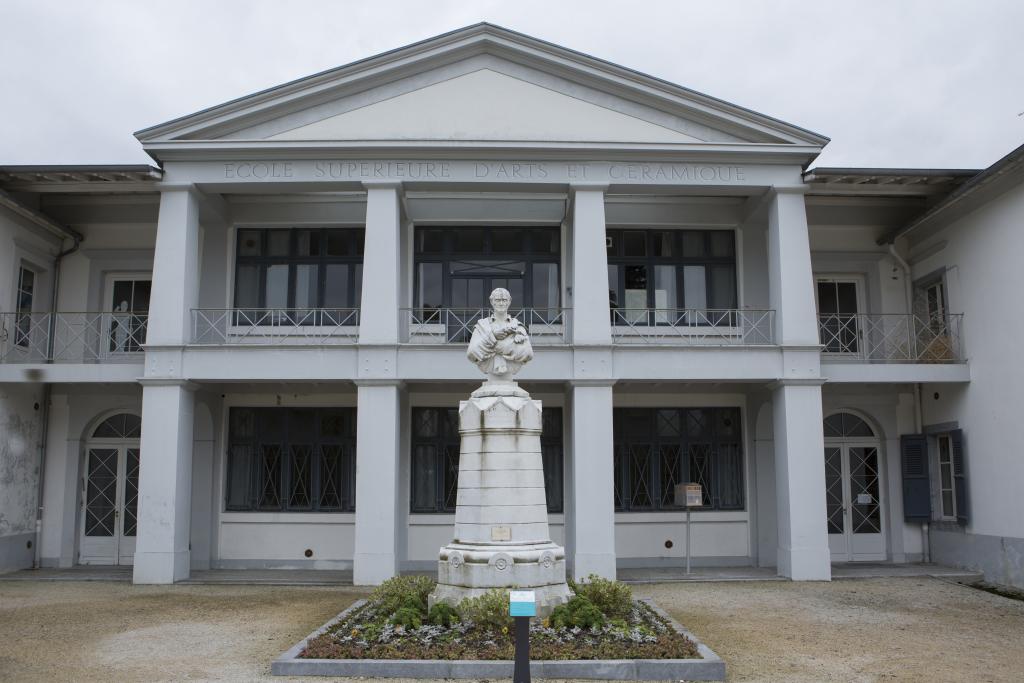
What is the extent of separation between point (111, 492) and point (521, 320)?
903 centimetres

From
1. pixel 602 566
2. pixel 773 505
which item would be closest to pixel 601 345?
pixel 602 566

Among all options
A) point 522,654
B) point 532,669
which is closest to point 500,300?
point 532,669

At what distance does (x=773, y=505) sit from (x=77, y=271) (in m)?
14.9

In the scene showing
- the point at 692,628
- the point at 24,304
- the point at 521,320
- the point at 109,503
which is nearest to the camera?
the point at 692,628

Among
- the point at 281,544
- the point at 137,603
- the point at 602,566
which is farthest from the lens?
the point at 281,544

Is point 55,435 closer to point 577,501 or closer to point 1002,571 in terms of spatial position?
point 577,501

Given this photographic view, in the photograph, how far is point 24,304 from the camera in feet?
57.5

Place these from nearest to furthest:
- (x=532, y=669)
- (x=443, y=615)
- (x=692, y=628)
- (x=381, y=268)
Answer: (x=532, y=669) → (x=443, y=615) → (x=692, y=628) → (x=381, y=268)

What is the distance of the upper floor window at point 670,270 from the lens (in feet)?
59.7

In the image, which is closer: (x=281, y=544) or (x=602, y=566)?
(x=602, y=566)

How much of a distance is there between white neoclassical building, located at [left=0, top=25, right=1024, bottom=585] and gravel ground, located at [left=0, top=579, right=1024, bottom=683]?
157cm

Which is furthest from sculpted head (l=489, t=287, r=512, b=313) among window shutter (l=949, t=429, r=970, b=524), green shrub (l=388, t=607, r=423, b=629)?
window shutter (l=949, t=429, r=970, b=524)

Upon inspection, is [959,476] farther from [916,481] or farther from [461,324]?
[461,324]

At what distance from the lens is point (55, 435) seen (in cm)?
1809
